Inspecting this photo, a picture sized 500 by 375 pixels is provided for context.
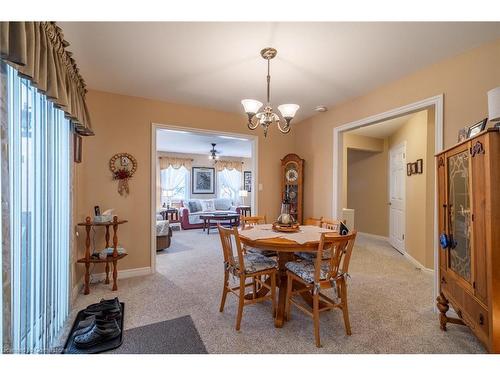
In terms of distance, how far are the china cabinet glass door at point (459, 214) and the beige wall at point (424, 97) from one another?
0.62 metres

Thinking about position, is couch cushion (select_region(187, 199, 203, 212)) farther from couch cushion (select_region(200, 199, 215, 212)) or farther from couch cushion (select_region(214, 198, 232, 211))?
couch cushion (select_region(214, 198, 232, 211))

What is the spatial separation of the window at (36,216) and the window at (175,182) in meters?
6.04

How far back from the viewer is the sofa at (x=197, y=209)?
6.95m

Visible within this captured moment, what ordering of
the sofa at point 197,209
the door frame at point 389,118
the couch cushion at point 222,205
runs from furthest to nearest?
the couch cushion at point 222,205
the sofa at point 197,209
the door frame at point 389,118

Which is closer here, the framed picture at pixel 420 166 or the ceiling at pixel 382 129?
the framed picture at pixel 420 166

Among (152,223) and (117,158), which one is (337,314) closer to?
(152,223)

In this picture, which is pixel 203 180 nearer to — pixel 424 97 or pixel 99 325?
pixel 99 325

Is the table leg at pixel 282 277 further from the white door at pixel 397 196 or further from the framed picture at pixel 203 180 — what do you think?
the framed picture at pixel 203 180

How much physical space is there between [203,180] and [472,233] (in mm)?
7957

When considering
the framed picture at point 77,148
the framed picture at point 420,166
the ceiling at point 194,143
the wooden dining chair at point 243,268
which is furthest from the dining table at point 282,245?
the ceiling at point 194,143

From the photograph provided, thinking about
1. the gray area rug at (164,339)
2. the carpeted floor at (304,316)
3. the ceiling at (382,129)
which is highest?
the ceiling at (382,129)

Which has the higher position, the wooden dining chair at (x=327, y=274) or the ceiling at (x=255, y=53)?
the ceiling at (x=255, y=53)

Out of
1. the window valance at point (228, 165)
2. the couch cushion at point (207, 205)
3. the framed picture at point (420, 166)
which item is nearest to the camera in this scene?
the framed picture at point (420, 166)

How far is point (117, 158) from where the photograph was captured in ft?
10.4
